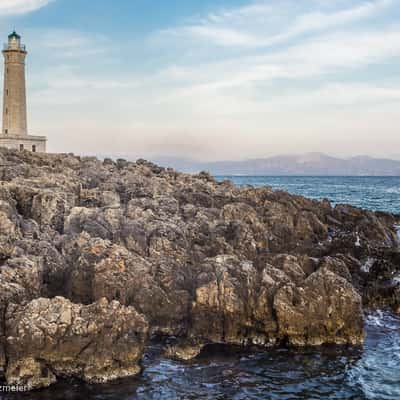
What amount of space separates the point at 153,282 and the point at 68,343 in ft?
15.9

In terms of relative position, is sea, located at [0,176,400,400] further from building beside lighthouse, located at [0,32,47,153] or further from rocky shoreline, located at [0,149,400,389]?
building beside lighthouse, located at [0,32,47,153]

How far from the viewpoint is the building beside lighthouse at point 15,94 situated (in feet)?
206

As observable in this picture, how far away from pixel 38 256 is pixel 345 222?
2465 cm

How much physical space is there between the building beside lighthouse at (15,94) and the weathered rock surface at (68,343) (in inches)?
1909

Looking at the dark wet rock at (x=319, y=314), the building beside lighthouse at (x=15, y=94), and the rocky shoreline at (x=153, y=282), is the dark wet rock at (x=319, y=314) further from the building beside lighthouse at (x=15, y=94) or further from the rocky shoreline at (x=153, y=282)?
the building beside lighthouse at (x=15, y=94)

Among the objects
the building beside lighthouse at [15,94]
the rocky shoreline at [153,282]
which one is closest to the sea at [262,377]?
the rocky shoreline at [153,282]

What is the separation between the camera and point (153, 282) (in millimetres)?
20484

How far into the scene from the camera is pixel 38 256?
67.4 ft

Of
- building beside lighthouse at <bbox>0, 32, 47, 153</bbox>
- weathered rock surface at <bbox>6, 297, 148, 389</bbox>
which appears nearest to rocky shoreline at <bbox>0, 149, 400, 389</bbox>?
weathered rock surface at <bbox>6, 297, 148, 389</bbox>

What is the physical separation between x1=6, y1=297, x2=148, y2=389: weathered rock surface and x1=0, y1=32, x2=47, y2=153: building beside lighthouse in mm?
48499

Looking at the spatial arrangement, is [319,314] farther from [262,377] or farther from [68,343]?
[68,343]

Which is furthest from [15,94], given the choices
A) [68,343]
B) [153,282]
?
[68,343]

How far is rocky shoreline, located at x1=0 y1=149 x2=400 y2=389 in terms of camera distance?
16453mm

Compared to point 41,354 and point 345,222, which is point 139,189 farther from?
point 41,354
